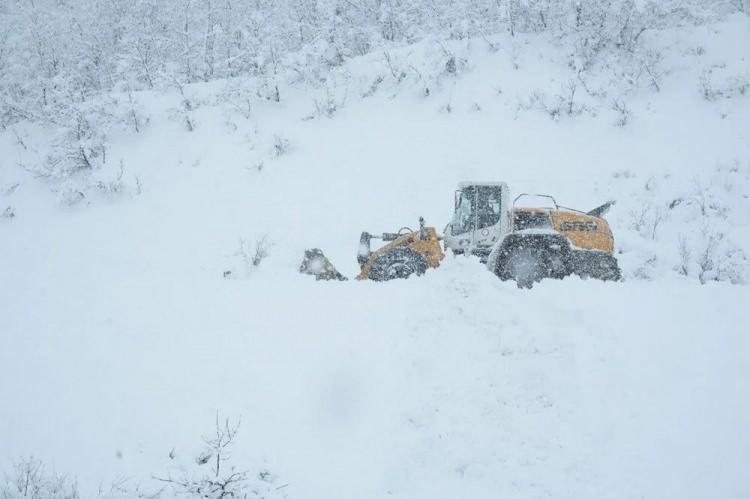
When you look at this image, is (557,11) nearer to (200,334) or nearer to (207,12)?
(207,12)

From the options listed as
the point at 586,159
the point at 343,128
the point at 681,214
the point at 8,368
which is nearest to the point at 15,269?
the point at 8,368

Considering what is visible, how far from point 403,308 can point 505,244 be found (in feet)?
7.90

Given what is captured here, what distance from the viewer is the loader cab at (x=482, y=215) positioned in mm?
9500

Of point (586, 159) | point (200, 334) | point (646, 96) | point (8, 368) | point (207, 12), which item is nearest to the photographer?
Result: point (8, 368)

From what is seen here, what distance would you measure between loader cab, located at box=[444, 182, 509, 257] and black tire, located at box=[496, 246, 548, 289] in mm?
876

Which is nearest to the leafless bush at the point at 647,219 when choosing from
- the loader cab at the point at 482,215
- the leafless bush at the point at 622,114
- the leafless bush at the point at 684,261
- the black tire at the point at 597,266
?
the leafless bush at the point at 684,261

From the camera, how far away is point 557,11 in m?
18.5

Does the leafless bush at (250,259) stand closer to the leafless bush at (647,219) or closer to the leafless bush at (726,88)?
the leafless bush at (647,219)

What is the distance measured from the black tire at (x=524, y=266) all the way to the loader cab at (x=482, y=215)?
876 millimetres

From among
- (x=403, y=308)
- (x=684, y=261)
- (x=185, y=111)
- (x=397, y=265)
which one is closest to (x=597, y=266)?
(x=684, y=261)

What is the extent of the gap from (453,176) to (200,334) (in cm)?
1046

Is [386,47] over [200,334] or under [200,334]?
over

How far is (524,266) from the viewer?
8.72 metres

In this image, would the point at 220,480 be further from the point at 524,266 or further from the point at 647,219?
the point at 647,219
